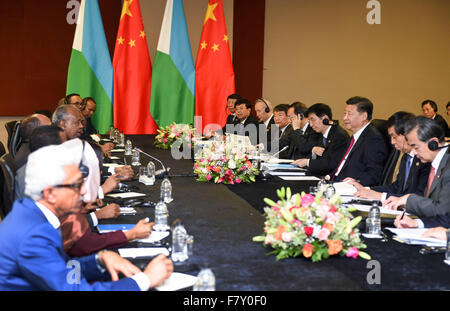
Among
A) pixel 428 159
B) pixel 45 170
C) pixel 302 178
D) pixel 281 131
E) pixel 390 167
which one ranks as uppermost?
pixel 45 170

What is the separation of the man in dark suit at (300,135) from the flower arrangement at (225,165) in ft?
5.70

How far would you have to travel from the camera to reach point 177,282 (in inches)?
80.1

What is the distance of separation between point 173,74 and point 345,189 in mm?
5146

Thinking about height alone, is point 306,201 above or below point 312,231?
above

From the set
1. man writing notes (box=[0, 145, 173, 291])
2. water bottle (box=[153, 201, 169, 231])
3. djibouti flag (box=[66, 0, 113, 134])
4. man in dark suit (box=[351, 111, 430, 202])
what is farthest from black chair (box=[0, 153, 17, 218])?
djibouti flag (box=[66, 0, 113, 134])

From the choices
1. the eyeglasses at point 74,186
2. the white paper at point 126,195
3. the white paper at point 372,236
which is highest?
the eyeglasses at point 74,186

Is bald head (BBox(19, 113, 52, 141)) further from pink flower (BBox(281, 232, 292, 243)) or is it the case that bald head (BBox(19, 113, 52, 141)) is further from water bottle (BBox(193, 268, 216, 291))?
water bottle (BBox(193, 268, 216, 291))

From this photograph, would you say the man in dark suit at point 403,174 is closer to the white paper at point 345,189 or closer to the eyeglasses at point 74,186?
the white paper at point 345,189

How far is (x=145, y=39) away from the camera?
852cm

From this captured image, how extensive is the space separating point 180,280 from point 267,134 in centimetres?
524

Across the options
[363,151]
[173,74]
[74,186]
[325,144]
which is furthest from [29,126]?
[173,74]

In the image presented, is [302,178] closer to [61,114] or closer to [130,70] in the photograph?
[61,114]

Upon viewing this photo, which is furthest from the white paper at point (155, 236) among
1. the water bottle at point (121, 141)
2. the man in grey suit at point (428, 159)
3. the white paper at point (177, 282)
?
the water bottle at point (121, 141)

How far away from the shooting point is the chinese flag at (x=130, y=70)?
331 inches
